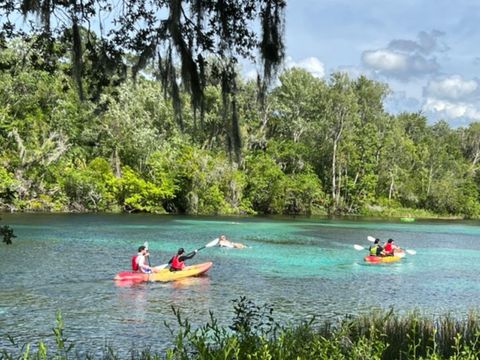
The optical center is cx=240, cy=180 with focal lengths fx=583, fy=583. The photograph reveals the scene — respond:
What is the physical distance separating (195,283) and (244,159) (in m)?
19.5

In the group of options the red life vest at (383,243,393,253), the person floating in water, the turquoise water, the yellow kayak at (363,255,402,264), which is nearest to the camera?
the turquoise water

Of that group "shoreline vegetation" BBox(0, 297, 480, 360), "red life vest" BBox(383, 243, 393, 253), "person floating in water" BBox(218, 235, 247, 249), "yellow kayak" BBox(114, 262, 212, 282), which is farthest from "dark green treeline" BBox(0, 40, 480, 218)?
"shoreline vegetation" BBox(0, 297, 480, 360)

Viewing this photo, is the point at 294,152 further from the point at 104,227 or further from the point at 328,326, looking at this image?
the point at 328,326

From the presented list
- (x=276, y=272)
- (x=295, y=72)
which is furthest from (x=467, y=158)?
(x=276, y=272)

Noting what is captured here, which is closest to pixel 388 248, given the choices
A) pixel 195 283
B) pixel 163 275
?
pixel 195 283

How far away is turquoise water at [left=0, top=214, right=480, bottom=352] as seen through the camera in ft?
41.3

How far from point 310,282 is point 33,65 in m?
13.8

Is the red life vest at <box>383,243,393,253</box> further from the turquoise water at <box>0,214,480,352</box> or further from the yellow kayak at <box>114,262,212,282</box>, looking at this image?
the yellow kayak at <box>114,262,212,282</box>

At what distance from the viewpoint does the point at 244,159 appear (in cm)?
3656

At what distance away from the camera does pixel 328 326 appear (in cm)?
707

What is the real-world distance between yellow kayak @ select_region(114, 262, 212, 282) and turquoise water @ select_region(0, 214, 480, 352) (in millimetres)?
295

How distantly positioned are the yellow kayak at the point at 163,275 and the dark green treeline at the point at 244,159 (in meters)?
17.7

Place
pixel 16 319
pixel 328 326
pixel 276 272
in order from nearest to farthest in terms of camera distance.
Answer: pixel 328 326
pixel 16 319
pixel 276 272

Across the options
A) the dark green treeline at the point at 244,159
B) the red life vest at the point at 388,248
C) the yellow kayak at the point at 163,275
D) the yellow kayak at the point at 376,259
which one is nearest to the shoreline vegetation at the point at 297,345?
the yellow kayak at the point at 163,275
